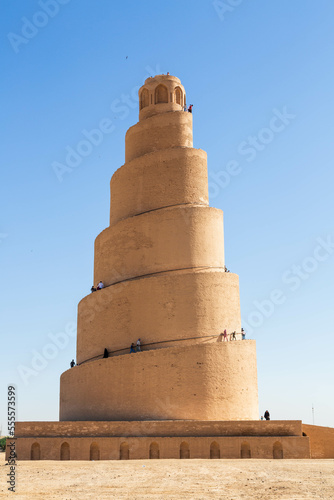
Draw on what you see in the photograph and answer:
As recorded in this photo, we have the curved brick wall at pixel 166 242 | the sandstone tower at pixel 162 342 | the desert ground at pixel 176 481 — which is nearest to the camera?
the desert ground at pixel 176 481

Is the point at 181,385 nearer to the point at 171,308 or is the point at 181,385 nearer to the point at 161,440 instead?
the point at 161,440

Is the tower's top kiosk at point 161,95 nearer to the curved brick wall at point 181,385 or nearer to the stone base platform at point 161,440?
the curved brick wall at point 181,385

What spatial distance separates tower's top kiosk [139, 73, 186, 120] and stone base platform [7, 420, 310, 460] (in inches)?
512

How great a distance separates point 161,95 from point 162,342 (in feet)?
35.8

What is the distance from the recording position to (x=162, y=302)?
20219mm

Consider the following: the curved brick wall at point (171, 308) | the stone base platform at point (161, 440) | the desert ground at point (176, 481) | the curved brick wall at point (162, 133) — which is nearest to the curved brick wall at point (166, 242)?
the curved brick wall at point (171, 308)

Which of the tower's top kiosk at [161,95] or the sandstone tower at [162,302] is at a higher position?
the tower's top kiosk at [161,95]

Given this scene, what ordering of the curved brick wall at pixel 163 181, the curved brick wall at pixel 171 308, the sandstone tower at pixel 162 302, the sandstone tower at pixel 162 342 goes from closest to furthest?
the sandstone tower at pixel 162 342 < the sandstone tower at pixel 162 302 < the curved brick wall at pixel 171 308 < the curved brick wall at pixel 163 181

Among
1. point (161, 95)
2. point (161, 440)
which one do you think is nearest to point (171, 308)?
point (161, 440)

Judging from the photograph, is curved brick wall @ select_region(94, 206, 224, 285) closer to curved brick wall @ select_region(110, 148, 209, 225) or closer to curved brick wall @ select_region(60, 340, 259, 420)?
curved brick wall @ select_region(110, 148, 209, 225)

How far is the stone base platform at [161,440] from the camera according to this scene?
55.9ft

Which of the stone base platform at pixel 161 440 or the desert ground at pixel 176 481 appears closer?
the desert ground at pixel 176 481

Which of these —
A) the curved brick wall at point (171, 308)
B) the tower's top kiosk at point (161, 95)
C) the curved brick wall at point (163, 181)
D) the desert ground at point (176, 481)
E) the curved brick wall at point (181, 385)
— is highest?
the tower's top kiosk at point (161, 95)

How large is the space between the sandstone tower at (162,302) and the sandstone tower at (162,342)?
38 millimetres
